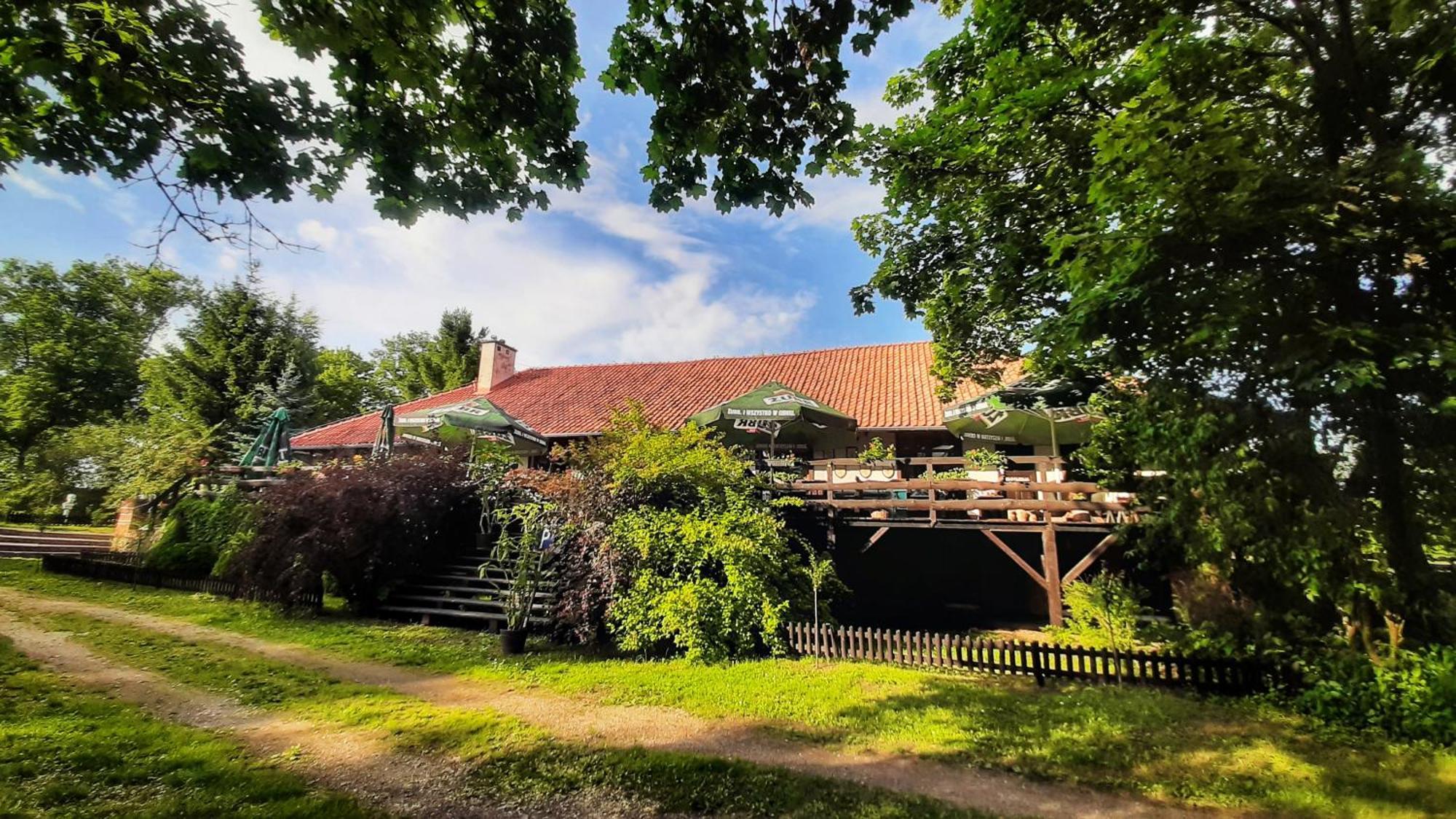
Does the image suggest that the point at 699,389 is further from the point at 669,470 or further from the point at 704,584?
the point at 704,584

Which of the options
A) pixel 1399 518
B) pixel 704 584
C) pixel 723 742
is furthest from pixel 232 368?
pixel 1399 518

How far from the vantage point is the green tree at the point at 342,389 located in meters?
32.5

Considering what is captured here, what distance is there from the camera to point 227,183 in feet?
12.9

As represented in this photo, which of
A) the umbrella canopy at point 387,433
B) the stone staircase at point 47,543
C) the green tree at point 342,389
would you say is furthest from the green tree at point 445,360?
the umbrella canopy at point 387,433

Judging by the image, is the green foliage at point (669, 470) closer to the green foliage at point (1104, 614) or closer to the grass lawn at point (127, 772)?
the grass lawn at point (127, 772)

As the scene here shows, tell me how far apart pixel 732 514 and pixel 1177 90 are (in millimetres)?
7186

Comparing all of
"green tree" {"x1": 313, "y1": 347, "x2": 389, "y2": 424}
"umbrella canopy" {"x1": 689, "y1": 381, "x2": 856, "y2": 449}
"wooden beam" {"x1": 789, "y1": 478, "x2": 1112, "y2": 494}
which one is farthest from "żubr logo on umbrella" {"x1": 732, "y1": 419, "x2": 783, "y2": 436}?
"green tree" {"x1": 313, "y1": 347, "x2": 389, "y2": 424}

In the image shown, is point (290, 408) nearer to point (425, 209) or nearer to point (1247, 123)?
point (425, 209)

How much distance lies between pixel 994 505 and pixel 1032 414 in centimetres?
198

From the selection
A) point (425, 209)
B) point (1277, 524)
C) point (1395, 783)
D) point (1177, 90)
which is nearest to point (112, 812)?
point (425, 209)

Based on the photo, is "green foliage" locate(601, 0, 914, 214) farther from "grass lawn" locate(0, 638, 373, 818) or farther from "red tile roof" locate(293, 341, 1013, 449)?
"red tile roof" locate(293, 341, 1013, 449)

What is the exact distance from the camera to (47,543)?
61.8ft

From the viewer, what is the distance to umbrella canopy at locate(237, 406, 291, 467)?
15.3 metres

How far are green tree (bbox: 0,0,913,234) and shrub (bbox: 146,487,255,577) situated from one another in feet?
38.2
